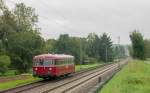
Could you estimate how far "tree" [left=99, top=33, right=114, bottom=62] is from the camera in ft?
504

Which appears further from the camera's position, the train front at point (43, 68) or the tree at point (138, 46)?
the tree at point (138, 46)

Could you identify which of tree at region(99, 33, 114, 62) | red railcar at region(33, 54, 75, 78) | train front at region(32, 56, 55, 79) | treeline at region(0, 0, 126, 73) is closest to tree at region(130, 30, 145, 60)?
treeline at region(0, 0, 126, 73)

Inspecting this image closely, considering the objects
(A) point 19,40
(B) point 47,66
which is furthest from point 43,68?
(A) point 19,40

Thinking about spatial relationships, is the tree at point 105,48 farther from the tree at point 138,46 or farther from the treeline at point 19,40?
the tree at point 138,46

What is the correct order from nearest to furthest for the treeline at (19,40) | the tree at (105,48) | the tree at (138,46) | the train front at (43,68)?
1. the train front at (43,68)
2. the treeline at (19,40)
3. the tree at (138,46)
4. the tree at (105,48)

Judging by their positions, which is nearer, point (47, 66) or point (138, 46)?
point (47, 66)

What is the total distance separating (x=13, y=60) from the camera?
69.1 meters

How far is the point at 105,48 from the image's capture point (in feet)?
504

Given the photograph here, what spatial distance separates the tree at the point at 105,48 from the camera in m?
154

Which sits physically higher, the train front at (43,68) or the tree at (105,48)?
the tree at (105,48)

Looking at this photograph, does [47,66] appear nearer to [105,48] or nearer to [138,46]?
[138,46]

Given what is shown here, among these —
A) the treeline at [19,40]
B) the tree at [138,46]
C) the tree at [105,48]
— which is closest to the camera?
the treeline at [19,40]

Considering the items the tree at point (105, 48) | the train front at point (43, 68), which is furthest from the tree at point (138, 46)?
the tree at point (105, 48)

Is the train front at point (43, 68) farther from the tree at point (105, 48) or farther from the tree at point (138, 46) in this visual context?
the tree at point (105, 48)
